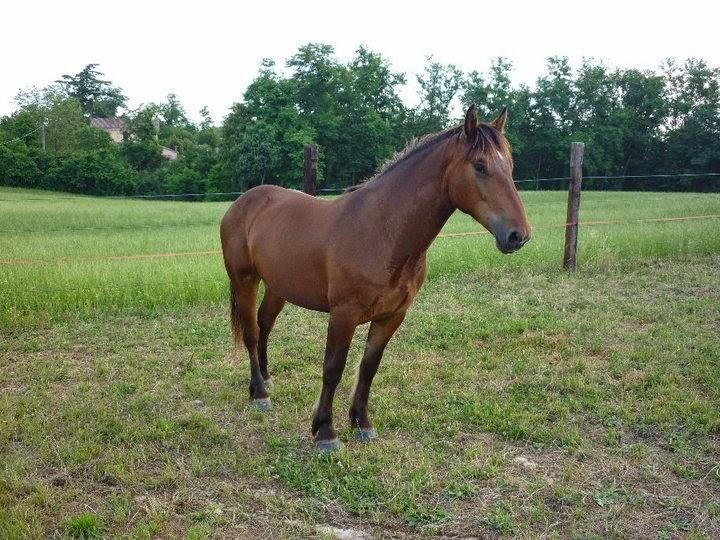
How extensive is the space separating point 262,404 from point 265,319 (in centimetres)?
72

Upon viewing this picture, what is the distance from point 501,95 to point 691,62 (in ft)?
47.6

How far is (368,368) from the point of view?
3.63 m

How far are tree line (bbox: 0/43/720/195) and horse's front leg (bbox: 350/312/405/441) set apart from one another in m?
28.0

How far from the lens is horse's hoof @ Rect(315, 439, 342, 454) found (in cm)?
339

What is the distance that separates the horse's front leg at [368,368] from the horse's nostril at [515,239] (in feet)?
3.21

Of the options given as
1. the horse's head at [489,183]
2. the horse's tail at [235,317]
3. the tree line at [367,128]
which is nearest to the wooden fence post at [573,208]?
the horse's tail at [235,317]

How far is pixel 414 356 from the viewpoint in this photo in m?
5.21

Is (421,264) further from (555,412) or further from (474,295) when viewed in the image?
(474,295)

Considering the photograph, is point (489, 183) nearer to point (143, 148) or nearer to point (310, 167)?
point (310, 167)

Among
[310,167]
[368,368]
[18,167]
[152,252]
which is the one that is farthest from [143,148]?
[368,368]

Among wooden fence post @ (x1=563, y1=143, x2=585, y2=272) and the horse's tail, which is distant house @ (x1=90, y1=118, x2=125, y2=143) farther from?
the horse's tail

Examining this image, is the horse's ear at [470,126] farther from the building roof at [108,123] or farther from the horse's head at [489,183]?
the building roof at [108,123]

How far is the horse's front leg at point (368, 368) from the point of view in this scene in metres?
3.50

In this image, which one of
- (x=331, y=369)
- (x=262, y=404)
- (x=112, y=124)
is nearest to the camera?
(x=331, y=369)
